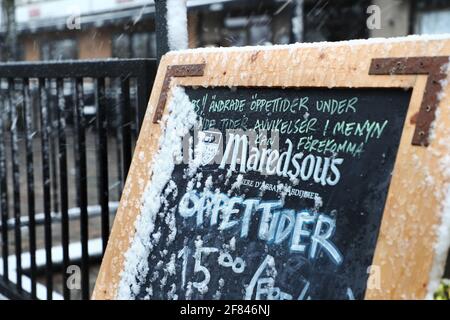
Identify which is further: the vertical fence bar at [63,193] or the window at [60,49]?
the window at [60,49]

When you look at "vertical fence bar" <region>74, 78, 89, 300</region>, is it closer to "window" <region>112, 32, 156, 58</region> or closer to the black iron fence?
the black iron fence

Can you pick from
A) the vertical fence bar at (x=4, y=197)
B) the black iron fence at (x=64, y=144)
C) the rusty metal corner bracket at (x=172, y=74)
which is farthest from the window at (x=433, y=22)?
the rusty metal corner bracket at (x=172, y=74)

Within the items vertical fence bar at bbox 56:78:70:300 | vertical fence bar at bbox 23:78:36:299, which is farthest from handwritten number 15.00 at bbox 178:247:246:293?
vertical fence bar at bbox 23:78:36:299

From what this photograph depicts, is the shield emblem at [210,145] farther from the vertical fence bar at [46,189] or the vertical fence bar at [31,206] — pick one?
the vertical fence bar at [31,206]

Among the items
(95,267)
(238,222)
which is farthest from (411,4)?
(238,222)

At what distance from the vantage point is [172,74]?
2207 mm

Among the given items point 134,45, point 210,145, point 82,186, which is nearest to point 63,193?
point 82,186

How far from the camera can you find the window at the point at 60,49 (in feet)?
62.2

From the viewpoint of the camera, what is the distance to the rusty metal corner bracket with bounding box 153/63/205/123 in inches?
83.0

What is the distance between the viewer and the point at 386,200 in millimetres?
1496

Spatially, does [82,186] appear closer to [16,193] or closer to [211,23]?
[16,193]

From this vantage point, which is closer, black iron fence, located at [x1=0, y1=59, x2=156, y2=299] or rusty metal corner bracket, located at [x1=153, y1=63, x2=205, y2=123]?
rusty metal corner bracket, located at [x1=153, y1=63, x2=205, y2=123]
